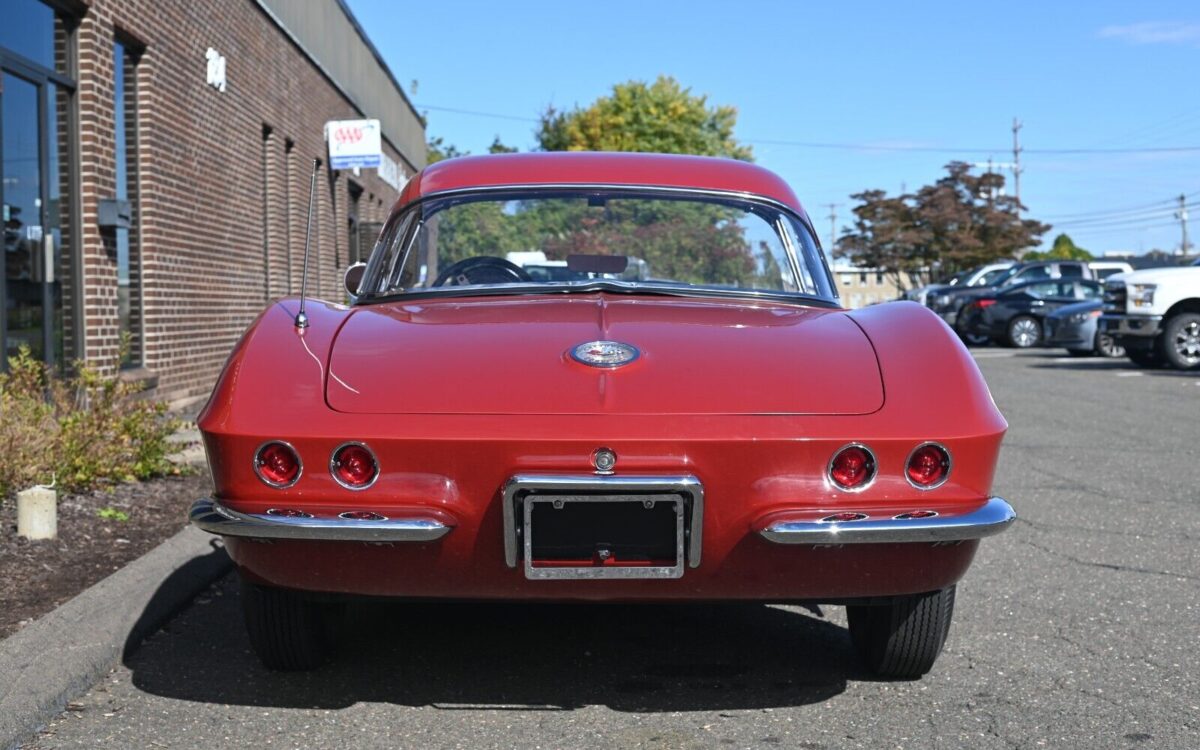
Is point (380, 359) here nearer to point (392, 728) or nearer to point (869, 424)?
point (392, 728)

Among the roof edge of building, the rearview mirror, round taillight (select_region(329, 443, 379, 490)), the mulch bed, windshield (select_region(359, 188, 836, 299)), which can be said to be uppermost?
the roof edge of building

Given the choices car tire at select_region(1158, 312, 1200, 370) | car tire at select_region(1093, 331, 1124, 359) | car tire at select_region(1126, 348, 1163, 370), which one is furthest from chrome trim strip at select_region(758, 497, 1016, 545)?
car tire at select_region(1093, 331, 1124, 359)

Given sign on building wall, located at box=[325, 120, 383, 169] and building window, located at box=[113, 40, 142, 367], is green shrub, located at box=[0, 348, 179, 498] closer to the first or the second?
building window, located at box=[113, 40, 142, 367]

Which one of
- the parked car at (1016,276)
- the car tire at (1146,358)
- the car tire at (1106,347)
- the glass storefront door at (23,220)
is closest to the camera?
the glass storefront door at (23,220)

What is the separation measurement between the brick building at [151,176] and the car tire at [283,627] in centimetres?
310

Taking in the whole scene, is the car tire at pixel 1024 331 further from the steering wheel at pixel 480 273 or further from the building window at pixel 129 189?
Result: the steering wheel at pixel 480 273

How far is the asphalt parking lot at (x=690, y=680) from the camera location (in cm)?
384

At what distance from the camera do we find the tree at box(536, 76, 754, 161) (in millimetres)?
57031

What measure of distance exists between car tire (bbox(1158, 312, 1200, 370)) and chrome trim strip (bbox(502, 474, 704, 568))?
1733 cm

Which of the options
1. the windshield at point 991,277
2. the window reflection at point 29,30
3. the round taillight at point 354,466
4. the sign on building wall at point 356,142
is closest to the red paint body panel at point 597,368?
the round taillight at point 354,466

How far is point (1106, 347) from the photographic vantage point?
23.2 meters

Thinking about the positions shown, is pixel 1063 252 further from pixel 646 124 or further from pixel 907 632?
pixel 907 632

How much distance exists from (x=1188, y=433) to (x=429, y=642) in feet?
28.5

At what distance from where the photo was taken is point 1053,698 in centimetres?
418
